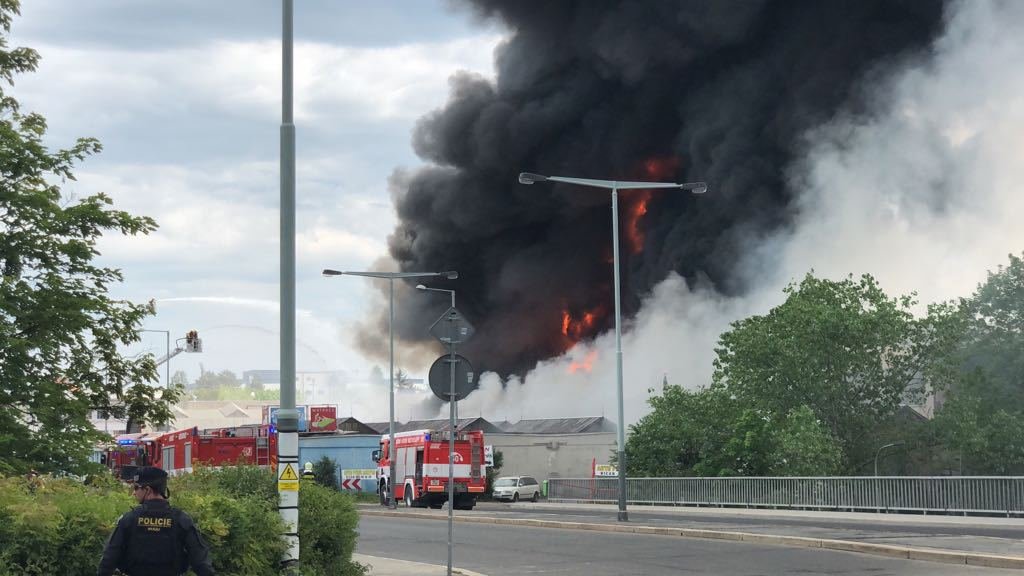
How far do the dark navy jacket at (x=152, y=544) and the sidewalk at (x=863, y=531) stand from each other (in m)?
12.6

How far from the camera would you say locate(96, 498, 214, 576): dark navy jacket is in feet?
26.8

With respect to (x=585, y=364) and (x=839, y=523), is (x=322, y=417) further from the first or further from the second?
(x=839, y=523)

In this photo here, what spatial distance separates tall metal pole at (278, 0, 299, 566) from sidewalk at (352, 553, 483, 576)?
4.24 meters

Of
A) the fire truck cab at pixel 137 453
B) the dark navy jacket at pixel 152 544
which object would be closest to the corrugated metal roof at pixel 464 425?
the fire truck cab at pixel 137 453

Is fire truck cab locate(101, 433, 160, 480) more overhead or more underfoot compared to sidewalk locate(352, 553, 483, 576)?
more overhead

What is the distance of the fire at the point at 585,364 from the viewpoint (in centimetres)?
7875

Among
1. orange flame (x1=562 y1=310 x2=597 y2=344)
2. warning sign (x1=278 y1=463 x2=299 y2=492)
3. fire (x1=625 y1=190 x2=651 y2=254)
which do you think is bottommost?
warning sign (x1=278 y1=463 x2=299 y2=492)

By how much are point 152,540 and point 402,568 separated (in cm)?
1026

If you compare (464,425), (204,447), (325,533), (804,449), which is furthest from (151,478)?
(464,425)

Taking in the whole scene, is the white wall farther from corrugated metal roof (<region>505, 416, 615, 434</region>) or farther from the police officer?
the police officer

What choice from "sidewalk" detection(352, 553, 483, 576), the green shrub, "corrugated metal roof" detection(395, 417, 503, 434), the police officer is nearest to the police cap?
the police officer

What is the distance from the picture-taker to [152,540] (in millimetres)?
8195

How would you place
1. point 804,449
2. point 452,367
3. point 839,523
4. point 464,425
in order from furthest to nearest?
point 464,425
point 804,449
point 839,523
point 452,367

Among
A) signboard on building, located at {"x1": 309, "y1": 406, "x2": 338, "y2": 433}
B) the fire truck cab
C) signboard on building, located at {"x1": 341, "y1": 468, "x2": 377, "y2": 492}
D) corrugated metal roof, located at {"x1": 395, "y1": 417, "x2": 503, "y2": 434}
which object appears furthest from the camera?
corrugated metal roof, located at {"x1": 395, "y1": 417, "x2": 503, "y2": 434}
